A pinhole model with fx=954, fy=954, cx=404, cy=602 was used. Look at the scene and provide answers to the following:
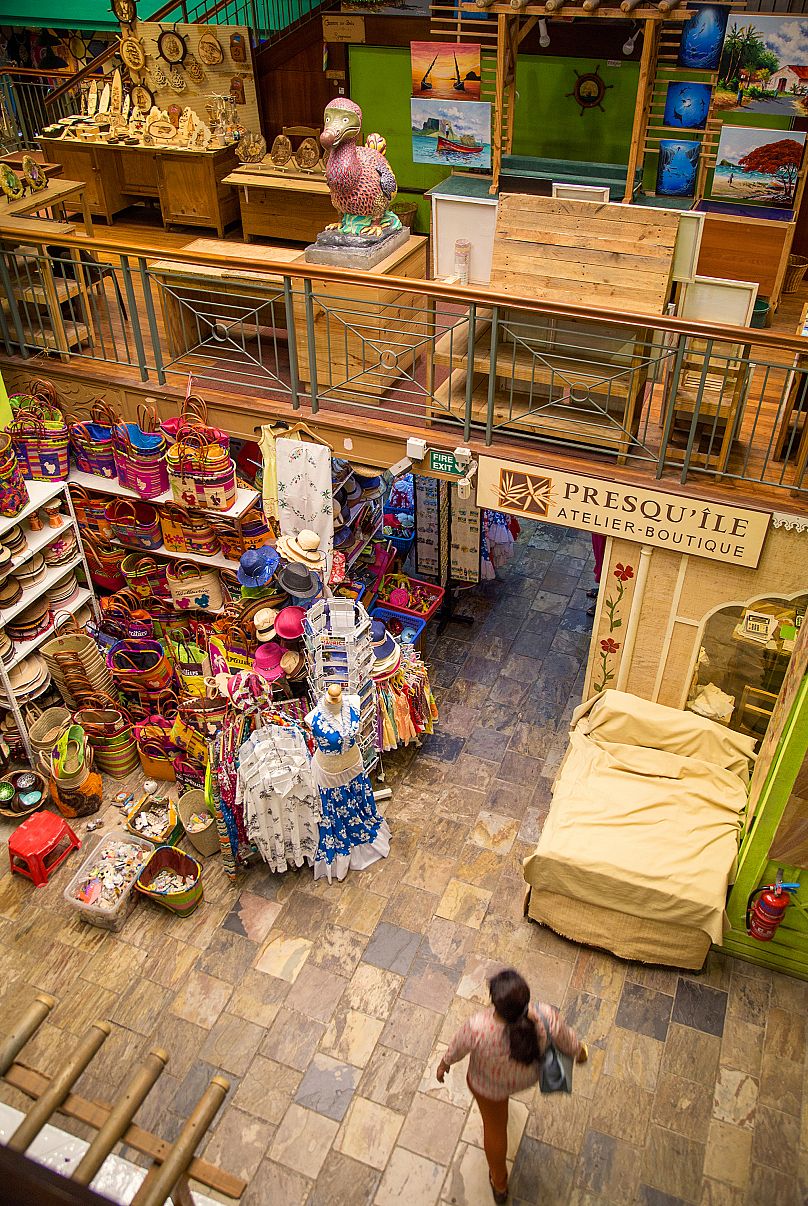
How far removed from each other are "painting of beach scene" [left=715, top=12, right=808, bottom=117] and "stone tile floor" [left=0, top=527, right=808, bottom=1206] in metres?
5.16

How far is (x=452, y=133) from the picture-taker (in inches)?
333

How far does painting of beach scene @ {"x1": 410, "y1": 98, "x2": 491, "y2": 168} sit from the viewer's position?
830 cm

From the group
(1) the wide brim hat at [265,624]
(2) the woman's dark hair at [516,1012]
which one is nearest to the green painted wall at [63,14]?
(1) the wide brim hat at [265,624]

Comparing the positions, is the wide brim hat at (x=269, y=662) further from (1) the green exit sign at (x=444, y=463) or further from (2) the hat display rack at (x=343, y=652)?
(1) the green exit sign at (x=444, y=463)

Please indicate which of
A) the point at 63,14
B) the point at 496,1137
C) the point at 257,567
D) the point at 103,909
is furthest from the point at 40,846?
the point at 63,14

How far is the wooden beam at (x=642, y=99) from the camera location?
6629mm

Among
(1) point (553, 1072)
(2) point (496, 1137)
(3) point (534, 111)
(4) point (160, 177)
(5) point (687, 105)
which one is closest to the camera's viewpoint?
(1) point (553, 1072)

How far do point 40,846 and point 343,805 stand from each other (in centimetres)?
192

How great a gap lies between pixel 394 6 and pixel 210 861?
787cm

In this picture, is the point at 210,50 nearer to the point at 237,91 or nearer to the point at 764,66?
the point at 237,91

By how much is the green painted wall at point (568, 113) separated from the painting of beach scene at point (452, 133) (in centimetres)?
55

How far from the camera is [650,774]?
584cm

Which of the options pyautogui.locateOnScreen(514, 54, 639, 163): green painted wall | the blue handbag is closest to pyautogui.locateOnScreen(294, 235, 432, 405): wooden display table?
pyautogui.locateOnScreen(514, 54, 639, 163): green painted wall

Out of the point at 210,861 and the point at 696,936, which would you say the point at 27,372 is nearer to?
the point at 210,861
